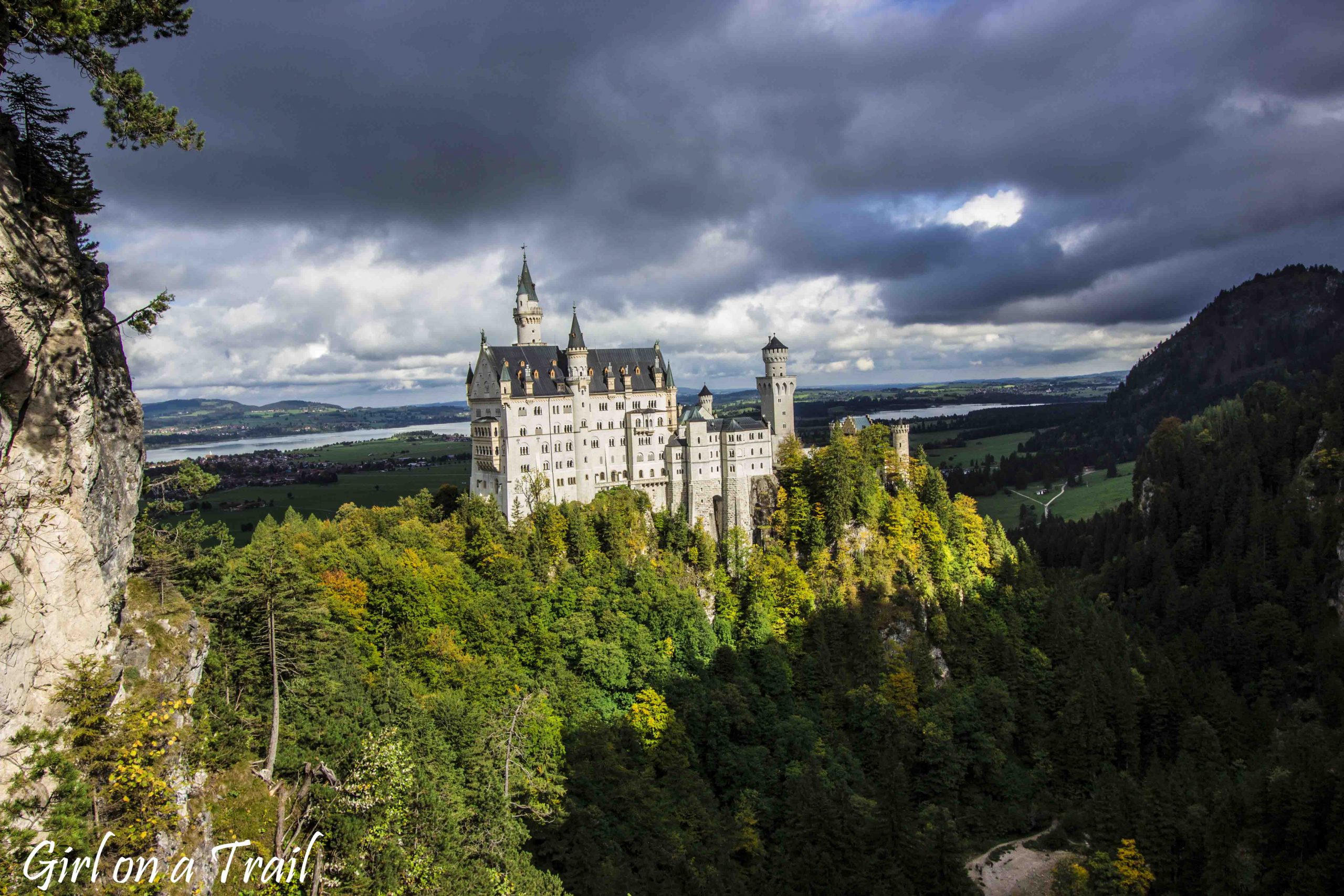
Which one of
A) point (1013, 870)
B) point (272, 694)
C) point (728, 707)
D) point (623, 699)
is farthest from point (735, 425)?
point (272, 694)

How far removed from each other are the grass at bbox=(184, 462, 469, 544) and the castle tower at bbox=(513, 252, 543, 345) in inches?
1262

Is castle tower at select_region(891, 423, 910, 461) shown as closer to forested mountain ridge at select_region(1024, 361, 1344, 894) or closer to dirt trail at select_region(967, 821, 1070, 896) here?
forested mountain ridge at select_region(1024, 361, 1344, 894)

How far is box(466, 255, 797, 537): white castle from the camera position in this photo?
238 feet

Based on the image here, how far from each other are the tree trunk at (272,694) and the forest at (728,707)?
20cm

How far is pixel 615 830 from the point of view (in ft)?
161

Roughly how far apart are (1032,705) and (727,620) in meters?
33.7

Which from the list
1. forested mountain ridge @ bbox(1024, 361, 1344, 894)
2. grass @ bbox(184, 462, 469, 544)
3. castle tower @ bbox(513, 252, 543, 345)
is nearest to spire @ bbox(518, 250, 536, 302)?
castle tower @ bbox(513, 252, 543, 345)

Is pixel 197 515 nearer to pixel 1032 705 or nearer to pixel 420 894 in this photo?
pixel 420 894

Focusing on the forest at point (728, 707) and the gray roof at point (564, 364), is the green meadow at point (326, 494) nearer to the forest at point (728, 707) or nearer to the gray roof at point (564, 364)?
the forest at point (728, 707)

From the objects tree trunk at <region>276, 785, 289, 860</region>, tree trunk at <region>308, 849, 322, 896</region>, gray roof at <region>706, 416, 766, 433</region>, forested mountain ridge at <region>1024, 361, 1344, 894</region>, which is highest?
gray roof at <region>706, 416, 766, 433</region>

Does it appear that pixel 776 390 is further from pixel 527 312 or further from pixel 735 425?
pixel 527 312

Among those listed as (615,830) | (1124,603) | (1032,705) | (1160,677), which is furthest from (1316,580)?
(615,830)

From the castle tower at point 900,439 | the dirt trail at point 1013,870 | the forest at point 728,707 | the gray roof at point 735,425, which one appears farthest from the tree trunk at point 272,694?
the castle tower at point 900,439

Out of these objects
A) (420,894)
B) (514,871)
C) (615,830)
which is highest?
(420,894)
